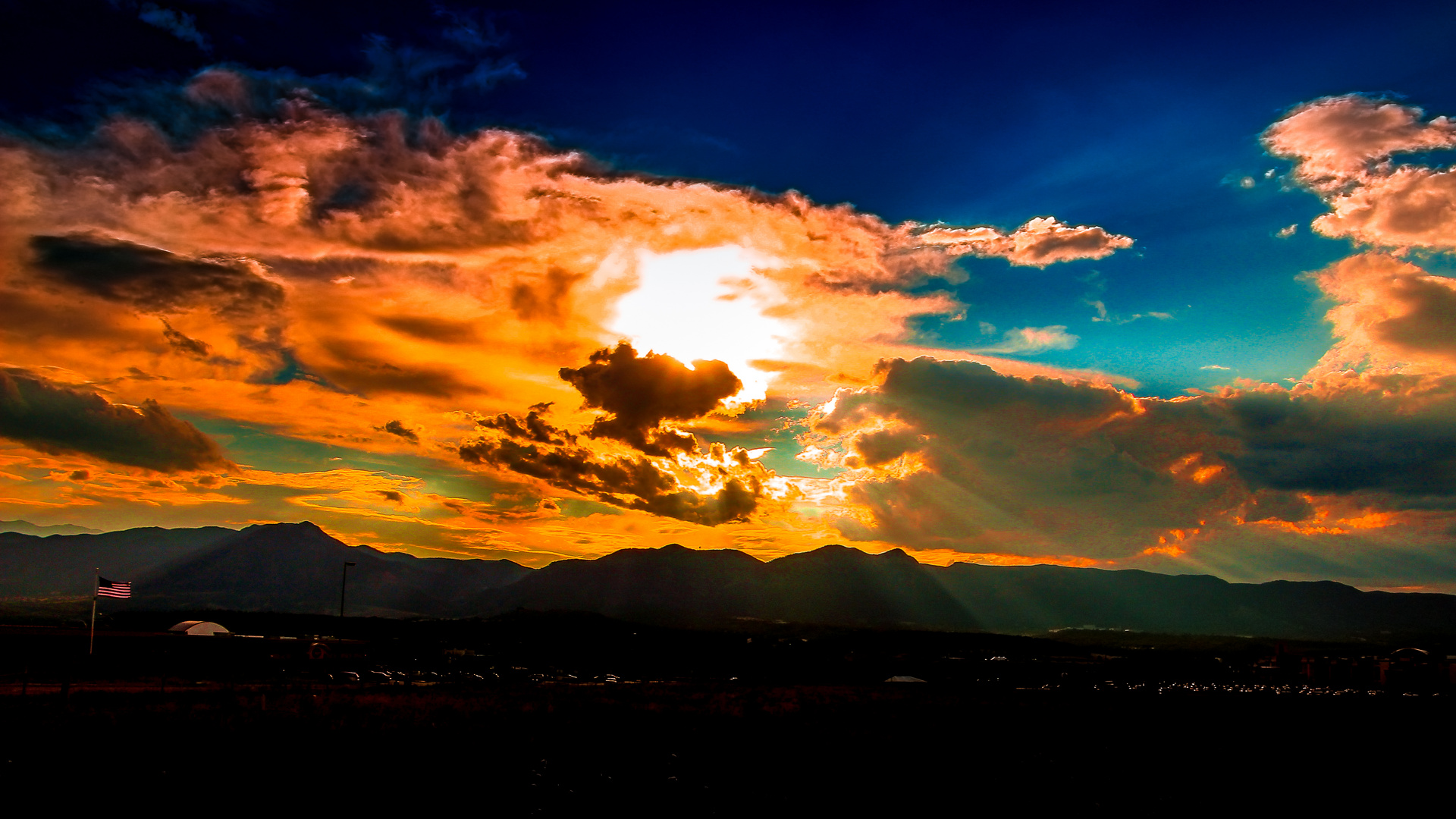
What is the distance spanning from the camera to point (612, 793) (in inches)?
1172

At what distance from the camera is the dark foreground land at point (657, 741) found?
29.7m

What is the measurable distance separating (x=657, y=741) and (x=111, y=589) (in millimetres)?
38960

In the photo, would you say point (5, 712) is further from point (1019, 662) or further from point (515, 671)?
point (1019, 662)

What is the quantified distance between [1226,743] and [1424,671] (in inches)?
3580

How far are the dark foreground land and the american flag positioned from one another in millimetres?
5671

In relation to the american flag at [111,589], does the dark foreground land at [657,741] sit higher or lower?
lower

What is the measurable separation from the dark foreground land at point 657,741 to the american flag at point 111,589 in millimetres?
5671

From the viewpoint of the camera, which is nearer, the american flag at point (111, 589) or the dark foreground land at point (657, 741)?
the dark foreground land at point (657, 741)

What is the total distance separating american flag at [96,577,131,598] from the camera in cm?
5266

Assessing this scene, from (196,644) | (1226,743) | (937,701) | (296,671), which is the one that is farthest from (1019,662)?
(196,644)

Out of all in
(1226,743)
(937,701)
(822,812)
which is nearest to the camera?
(822,812)

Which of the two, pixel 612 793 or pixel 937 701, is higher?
pixel 612 793

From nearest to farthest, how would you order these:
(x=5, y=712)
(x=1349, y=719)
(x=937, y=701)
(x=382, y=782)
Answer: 1. (x=382, y=782)
2. (x=5, y=712)
3. (x=1349, y=719)
4. (x=937, y=701)

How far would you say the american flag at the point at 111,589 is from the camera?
52656 mm
